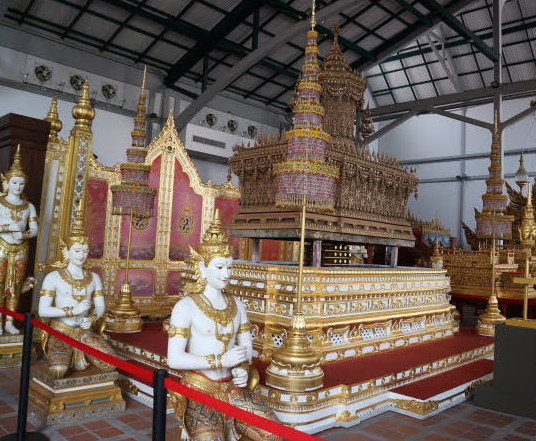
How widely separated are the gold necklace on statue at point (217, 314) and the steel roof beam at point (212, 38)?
11105 mm

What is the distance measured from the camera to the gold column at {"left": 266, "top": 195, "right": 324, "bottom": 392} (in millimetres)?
3426

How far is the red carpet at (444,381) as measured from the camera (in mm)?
4020

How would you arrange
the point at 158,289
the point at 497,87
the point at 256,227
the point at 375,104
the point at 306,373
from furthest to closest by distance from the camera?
the point at 375,104, the point at 497,87, the point at 158,289, the point at 256,227, the point at 306,373

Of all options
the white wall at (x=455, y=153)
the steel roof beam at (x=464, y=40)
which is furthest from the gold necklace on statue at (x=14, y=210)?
the white wall at (x=455, y=153)

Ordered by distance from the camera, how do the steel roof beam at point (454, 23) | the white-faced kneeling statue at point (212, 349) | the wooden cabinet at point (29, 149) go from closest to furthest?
the white-faced kneeling statue at point (212, 349) → the wooden cabinet at point (29, 149) → the steel roof beam at point (454, 23)

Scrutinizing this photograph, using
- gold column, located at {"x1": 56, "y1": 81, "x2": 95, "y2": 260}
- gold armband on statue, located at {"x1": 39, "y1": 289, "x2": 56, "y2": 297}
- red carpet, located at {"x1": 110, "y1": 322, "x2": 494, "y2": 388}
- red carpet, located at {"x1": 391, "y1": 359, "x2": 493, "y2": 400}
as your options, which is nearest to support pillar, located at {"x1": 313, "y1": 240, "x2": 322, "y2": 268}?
red carpet, located at {"x1": 110, "y1": 322, "x2": 494, "y2": 388}

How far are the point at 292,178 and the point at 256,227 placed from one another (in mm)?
2431

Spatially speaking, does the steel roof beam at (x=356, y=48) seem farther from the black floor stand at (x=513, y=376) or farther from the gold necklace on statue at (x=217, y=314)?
the gold necklace on statue at (x=217, y=314)

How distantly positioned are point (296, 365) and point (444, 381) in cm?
185

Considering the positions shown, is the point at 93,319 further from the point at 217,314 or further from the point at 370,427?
Answer: the point at 370,427

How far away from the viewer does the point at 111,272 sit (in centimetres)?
760

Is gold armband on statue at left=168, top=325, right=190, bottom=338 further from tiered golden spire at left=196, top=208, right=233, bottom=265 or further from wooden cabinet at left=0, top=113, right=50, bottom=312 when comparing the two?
wooden cabinet at left=0, top=113, right=50, bottom=312

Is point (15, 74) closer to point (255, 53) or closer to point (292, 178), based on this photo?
point (255, 53)

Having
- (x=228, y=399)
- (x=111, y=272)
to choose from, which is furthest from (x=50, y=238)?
(x=228, y=399)
